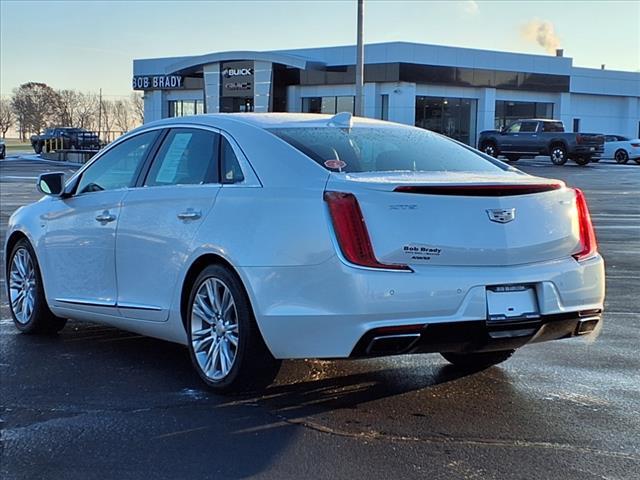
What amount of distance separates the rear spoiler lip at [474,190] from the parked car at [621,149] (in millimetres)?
40361

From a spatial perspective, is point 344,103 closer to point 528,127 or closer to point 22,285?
point 528,127

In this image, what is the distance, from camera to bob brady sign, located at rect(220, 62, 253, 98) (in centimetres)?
5041

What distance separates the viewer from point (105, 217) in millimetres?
6035

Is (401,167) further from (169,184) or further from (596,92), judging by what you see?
(596,92)

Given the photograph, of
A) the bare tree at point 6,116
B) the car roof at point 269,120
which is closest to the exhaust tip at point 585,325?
the car roof at point 269,120

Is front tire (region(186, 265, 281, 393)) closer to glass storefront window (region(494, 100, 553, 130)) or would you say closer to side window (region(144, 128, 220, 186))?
side window (region(144, 128, 220, 186))

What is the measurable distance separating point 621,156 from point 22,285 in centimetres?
4041

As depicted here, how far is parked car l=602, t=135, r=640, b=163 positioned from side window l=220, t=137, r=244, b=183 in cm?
4044

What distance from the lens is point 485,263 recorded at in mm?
4574

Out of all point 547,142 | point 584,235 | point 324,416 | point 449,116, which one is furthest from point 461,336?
point 449,116

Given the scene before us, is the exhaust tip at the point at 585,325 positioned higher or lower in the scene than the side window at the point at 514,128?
lower

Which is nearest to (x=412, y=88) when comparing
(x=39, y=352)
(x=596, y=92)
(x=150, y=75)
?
(x=596, y=92)

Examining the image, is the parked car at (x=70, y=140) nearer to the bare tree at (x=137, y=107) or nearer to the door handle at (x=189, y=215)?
the bare tree at (x=137, y=107)

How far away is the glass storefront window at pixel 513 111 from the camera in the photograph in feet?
173
